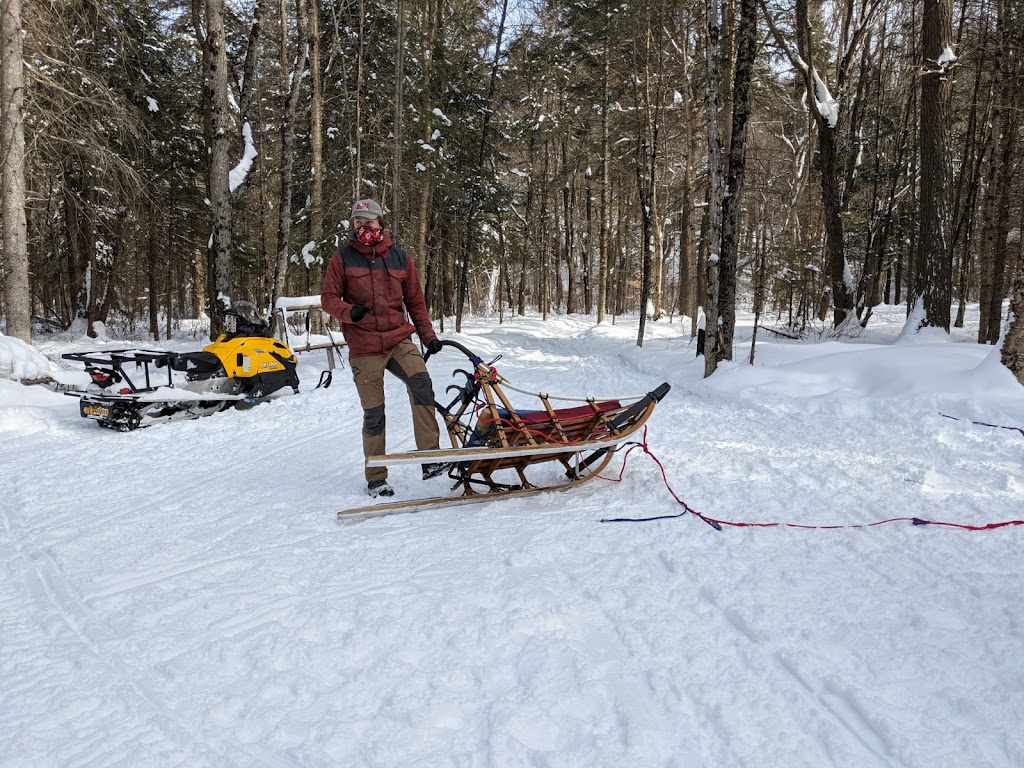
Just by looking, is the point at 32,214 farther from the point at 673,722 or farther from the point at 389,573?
A: the point at 673,722

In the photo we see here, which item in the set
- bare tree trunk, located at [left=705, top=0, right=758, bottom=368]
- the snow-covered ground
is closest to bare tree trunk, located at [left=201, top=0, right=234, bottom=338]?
the snow-covered ground

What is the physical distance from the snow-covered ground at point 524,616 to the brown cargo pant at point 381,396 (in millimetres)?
411

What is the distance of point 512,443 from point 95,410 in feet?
16.8

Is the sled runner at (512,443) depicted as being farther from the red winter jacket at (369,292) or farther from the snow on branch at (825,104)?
the snow on branch at (825,104)

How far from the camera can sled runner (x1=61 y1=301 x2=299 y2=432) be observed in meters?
6.77

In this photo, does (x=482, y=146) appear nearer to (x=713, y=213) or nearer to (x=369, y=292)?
(x=713, y=213)

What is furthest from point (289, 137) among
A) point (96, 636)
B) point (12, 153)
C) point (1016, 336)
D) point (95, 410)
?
point (1016, 336)

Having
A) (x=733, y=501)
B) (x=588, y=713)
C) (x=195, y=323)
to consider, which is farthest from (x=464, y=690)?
(x=195, y=323)

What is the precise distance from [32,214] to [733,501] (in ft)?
49.4

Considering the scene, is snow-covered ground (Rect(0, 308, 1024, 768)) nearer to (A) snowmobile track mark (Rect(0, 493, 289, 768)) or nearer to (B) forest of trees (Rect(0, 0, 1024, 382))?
(A) snowmobile track mark (Rect(0, 493, 289, 768))

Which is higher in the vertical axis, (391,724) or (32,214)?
(32,214)

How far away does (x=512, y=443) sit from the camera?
452cm

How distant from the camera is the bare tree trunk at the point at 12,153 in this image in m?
8.76

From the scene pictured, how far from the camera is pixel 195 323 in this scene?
2455 centimetres
